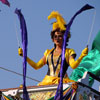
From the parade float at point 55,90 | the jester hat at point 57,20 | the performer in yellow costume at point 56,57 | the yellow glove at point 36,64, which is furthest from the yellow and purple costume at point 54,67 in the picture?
the jester hat at point 57,20

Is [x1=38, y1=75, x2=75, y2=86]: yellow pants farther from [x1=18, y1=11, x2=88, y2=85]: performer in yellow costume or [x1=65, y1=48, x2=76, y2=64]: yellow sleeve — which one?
[x1=65, y1=48, x2=76, y2=64]: yellow sleeve

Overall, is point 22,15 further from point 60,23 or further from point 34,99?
point 34,99

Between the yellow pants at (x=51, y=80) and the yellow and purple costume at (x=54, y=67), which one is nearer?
the yellow pants at (x=51, y=80)

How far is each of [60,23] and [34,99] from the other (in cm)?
193

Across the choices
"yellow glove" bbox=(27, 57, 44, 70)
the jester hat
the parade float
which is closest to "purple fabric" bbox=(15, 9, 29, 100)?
the parade float

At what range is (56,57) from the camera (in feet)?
33.4

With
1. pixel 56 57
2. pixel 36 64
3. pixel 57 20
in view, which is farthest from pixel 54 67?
pixel 57 20

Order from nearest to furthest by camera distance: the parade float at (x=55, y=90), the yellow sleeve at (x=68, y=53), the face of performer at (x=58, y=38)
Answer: the parade float at (x=55, y=90) → the yellow sleeve at (x=68, y=53) → the face of performer at (x=58, y=38)

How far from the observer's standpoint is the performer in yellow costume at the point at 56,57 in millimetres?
9906

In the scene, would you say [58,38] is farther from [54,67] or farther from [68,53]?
[54,67]

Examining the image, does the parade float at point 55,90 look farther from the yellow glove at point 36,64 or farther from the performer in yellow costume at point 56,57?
the yellow glove at point 36,64

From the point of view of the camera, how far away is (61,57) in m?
9.82

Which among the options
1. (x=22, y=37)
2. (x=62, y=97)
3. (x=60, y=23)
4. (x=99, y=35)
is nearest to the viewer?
(x=62, y=97)

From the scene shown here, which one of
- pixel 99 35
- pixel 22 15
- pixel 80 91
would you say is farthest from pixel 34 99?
pixel 99 35
